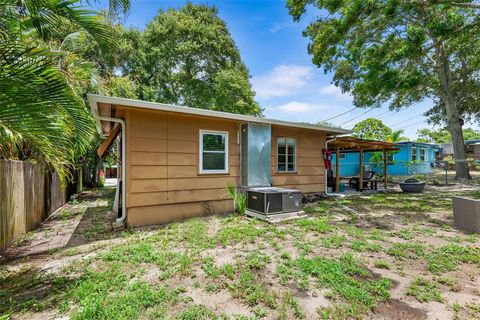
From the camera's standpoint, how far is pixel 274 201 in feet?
18.5

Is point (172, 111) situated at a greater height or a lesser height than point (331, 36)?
lesser

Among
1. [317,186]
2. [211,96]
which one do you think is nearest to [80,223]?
[317,186]

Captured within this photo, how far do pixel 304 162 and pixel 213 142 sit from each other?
11.5 feet

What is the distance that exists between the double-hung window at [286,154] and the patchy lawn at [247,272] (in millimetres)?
2740

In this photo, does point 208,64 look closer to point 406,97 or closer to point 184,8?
point 184,8

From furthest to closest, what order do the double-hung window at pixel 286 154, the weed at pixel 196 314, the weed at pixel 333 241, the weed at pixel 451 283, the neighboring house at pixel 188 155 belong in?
the double-hung window at pixel 286 154, the neighboring house at pixel 188 155, the weed at pixel 333 241, the weed at pixel 451 283, the weed at pixel 196 314

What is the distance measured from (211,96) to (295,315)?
1596 centimetres

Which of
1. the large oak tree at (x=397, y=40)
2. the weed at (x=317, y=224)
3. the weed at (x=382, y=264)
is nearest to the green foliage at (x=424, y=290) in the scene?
the weed at (x=382, y=264)

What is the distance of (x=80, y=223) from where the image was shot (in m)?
5.79

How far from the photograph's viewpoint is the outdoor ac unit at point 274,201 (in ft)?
18.3

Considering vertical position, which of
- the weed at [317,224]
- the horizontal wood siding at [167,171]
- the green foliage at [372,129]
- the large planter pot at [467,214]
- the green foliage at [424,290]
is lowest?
the green foliage at [424,290]

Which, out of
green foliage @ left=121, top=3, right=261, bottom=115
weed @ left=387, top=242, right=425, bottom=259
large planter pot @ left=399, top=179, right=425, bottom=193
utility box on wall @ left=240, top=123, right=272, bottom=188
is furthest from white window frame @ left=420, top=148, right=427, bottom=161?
weed @ left=387, top=242, right=425, bottom=259

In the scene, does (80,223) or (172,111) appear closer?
(172,111)

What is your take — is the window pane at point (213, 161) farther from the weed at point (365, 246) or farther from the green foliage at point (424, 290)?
the green foliage at point (424, 290)
